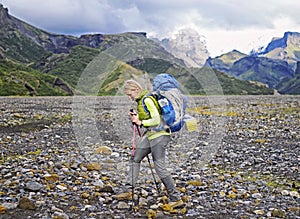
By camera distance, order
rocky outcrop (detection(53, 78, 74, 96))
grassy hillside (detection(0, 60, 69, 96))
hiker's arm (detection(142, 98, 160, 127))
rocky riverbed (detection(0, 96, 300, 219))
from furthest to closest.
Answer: rocky outcrop (detection(53, 78, 74, 96)), grassy hillside (detection(0, 60, 69, 96)), rocky riverbed (detection(0, 96, 300, 219)), hiker's arm (detection(142, 98, 160, 127))

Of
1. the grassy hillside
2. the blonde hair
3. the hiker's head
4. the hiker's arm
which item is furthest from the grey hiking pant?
the grassy hillside

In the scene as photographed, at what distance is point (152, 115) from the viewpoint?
8.70 m

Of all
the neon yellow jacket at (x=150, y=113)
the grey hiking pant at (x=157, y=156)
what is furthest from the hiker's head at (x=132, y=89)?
the grey hiking pant at (x=157, y=156)

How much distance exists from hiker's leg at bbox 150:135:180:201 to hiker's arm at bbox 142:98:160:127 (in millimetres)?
620

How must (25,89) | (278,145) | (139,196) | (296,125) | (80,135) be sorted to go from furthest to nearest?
(25,89) < (296,125) < (80,135) < (278,145) < (139,196)

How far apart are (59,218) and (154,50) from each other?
1107 centimetres

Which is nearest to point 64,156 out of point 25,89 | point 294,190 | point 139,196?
point 139,196

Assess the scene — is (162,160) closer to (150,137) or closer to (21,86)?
(150,137)

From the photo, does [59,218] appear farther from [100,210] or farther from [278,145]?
Result: [278,145]

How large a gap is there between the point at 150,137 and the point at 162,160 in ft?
2.17

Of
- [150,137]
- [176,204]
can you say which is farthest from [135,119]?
Answer: [176,204]

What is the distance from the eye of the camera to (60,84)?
16700 cm

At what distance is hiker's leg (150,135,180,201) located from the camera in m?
9.26

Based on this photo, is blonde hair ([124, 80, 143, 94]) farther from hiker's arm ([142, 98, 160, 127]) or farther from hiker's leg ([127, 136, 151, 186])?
hiker's leg ([127, 136, 151, 186])
